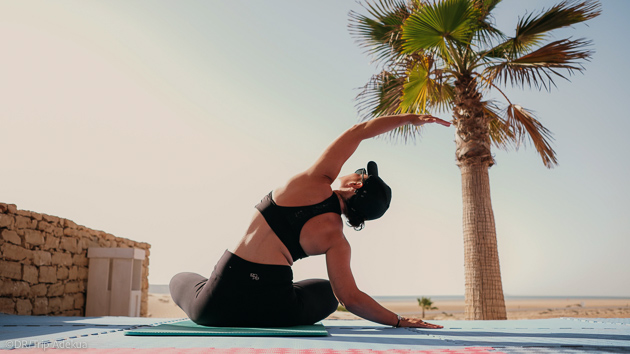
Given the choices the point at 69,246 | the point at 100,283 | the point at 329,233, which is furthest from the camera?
the point at 100,283

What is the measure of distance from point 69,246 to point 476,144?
5.67 m

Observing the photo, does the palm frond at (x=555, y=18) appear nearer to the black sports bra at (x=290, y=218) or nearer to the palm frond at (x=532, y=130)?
the palm frond at (x=532, y=130)

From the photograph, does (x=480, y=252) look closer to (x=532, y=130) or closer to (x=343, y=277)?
(x=532, y=130)

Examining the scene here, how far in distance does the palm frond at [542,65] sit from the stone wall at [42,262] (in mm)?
6197

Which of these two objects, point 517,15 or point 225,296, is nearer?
point 225,296

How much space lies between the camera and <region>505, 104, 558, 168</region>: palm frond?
6.75 meters

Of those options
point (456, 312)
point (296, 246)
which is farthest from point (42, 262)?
point (456, 312)

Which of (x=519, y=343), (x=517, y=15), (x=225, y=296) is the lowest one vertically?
(x=519, y=343)

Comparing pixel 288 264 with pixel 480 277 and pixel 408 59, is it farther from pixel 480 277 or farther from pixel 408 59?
pixel 408 59

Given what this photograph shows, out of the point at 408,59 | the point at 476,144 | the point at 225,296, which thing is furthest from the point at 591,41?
the point at 225,296

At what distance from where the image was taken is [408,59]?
673 cm

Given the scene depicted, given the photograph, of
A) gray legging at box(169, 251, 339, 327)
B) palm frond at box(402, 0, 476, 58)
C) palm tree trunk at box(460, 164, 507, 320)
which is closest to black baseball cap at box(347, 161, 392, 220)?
gray legging at box(169, 251, 339, 327)

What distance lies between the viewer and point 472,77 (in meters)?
6.72

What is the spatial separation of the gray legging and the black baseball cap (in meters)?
0.50
